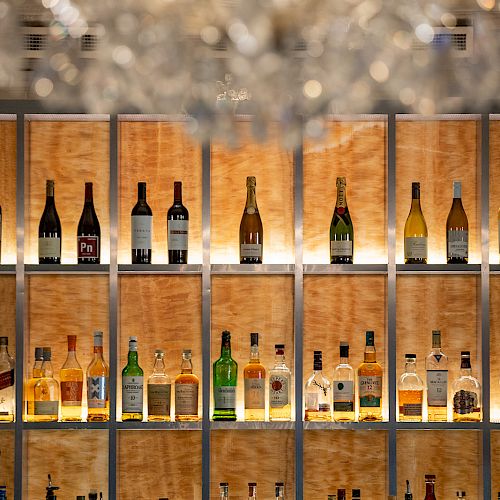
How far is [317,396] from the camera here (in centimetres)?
248

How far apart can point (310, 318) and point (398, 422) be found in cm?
39

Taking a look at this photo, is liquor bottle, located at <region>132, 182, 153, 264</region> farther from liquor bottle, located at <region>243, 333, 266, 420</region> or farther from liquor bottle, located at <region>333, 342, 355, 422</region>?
liquor bottle, located at <region>333, 342, 355, 422</region>

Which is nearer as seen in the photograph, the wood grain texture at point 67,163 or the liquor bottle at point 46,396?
the liquor bottle at point 46,396

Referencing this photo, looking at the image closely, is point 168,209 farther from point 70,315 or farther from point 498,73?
point 498,73

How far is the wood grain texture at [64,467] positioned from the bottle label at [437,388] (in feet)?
3.07

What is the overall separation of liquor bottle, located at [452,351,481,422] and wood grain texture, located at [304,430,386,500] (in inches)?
9.4

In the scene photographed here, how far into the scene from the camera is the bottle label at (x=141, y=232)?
96.3 inches

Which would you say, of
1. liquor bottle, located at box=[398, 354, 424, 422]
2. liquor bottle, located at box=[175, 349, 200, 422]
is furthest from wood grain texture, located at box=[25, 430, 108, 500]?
liquor bottle, located at box=[398, 354, 424, 422]

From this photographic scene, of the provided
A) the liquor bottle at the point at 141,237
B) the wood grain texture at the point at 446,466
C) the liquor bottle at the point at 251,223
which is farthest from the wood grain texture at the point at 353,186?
the wood grain texture at the point at 446,466

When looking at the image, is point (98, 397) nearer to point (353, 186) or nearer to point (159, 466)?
point (159, 466)

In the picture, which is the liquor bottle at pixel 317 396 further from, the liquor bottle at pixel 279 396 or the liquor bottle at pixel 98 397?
the liquor bottle at pixel 98 397

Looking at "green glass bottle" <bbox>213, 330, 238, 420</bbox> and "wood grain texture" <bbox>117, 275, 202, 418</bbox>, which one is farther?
"wood grain texture" <bbox>117, 275, 202, 418</bbox>

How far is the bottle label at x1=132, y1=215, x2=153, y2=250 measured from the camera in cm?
245

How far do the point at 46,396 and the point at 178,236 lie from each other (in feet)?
1.91
